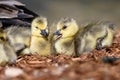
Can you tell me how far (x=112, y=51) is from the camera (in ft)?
28.9

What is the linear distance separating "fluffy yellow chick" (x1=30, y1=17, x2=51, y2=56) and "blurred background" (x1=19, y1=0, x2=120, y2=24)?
310 inches

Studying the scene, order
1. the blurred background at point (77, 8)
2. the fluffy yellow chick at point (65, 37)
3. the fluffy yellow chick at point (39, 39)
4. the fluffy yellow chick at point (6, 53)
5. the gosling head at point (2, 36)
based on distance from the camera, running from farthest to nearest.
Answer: the blurred background at point (77, 8), the fluffy yellow chick at point (39, 39), the fluffy yellow chick at point (65, 37), the gosling head at point (2, 36), the fluffy yellow chick at point (6, 53)

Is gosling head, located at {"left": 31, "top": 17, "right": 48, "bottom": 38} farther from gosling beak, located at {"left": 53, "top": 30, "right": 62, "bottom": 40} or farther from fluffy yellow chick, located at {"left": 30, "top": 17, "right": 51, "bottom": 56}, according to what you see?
gosling beak, located at {"left": 53, "top": 30, "right": 62, "bottom": 40}

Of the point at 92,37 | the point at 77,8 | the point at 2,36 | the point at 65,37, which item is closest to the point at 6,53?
the point at 2,36

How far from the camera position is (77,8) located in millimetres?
18359

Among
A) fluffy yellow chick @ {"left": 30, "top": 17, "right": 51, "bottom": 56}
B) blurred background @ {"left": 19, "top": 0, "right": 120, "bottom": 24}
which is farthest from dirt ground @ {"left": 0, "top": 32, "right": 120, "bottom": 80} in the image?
blurred background @ {"left": 19, "top": 0, "right": 120, "bottom": 24}

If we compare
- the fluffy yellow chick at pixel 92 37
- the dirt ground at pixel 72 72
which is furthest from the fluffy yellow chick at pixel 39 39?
the dirt ground at pixel 72 72

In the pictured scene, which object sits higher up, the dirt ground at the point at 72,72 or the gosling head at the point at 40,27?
the gosling head at the point at 40,27

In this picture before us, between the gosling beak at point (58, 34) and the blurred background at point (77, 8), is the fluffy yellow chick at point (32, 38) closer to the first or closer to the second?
the gosling beak at point (58, 34)

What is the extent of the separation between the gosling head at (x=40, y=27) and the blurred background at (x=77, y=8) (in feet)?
25.9

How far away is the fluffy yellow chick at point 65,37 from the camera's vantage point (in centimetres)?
852

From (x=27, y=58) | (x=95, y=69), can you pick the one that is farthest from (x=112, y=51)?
(x=95, y=69)

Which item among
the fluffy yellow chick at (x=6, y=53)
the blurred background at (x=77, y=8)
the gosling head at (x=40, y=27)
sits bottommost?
the fluffy yellow chick at (x=6, y=53)

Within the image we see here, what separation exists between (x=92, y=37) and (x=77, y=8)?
390 inches
